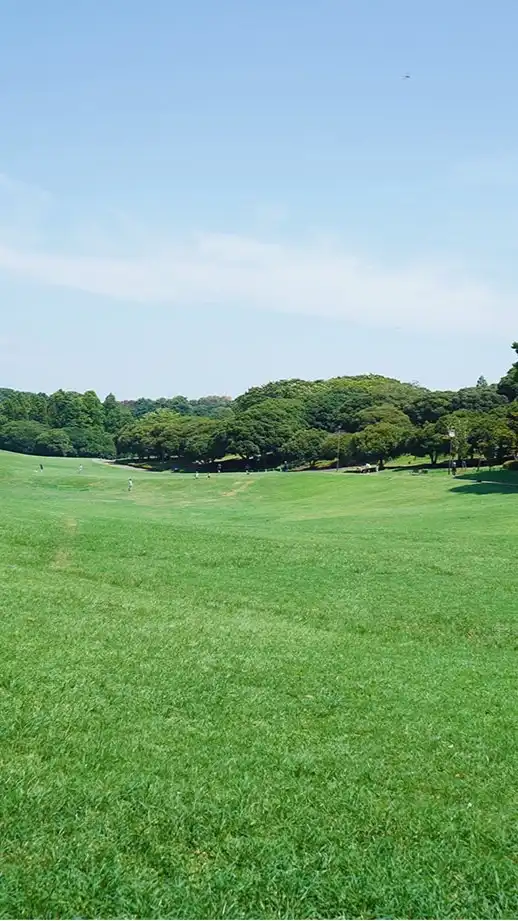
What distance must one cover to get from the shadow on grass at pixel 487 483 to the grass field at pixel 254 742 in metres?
28.2

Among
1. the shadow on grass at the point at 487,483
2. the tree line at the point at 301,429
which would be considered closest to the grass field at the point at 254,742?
the shadow on grass at the point at 487,483

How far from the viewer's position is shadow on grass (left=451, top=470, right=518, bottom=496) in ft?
149

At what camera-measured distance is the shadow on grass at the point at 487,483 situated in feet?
149

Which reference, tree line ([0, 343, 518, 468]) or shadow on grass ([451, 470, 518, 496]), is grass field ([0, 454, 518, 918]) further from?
tree line ([0, 343, 518, 468])

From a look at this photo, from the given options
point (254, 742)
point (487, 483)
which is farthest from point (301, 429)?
point (254, 742)

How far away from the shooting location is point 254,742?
26.0 ft

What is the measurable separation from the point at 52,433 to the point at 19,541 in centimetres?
11125

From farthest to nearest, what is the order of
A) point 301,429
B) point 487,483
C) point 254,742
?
point 301,429, point 487,483, point 254,742

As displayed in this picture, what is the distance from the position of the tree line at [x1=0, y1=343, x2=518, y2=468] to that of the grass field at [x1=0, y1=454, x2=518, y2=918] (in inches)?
1539

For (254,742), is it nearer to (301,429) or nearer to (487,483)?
(487,483)

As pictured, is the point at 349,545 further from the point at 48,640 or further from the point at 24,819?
the point at 24,819

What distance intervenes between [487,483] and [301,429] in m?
50.9

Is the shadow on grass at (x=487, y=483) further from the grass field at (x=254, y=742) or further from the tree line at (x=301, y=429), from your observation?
the grass field at (x=254, y=742)

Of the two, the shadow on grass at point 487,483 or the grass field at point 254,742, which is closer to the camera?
the grass field at point 254,742
